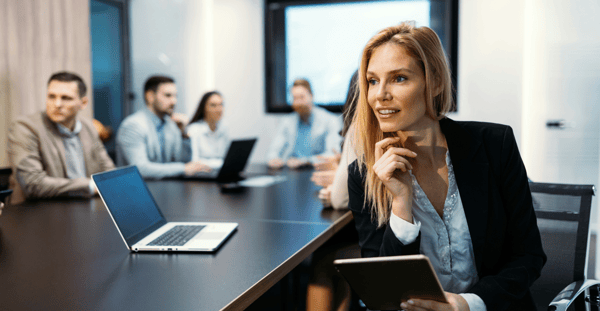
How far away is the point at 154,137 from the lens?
13.7ft

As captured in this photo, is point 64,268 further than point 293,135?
No

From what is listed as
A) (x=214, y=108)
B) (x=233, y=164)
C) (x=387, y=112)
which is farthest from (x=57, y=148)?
(x=387, y=112)

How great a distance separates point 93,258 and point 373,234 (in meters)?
0.81

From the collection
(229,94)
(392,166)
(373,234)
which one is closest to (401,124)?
(392,166)

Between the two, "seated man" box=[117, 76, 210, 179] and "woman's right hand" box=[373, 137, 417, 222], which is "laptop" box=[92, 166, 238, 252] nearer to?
"woman's right hand" box=[373, 137, 417, 222]

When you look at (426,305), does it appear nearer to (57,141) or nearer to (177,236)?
(177,236)

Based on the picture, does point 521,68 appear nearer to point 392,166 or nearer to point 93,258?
point 392,166

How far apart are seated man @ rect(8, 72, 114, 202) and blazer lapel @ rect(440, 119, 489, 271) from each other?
1857 mm

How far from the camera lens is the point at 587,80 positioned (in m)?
3.83

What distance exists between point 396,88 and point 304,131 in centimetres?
362

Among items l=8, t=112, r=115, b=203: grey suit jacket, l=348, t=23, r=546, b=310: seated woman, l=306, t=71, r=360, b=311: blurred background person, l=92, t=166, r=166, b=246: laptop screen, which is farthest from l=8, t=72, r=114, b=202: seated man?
l=348, t=23, r=546, b=310: seated woman

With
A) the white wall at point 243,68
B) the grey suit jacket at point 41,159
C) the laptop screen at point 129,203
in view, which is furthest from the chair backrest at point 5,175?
the white wall at point 243,68

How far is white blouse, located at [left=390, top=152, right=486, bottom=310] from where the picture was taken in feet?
4.51

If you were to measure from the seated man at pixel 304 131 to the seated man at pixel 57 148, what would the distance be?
74.8 inches
